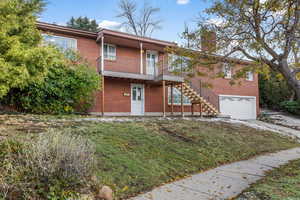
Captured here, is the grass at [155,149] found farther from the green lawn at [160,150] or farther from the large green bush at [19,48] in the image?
the large green bush at [19,48]

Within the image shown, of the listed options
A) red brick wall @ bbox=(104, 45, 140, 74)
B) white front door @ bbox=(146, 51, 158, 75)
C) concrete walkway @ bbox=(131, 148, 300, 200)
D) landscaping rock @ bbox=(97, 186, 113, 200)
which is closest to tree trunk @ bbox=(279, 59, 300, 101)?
concrete walkway @ bbox=(131, 148, 300, 200)

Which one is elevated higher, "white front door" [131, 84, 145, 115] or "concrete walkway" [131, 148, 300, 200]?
"white front door" [131, 84, 145, 115]

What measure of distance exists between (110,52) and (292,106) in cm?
1872

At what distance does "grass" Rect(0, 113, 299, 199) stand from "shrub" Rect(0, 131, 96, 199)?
64 centimetres

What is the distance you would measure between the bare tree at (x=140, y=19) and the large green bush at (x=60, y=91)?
16610mm

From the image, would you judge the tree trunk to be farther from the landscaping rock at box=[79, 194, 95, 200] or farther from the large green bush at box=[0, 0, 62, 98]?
the large green bush at box=[0, 0, 62, 98]

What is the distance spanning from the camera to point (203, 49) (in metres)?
8.03

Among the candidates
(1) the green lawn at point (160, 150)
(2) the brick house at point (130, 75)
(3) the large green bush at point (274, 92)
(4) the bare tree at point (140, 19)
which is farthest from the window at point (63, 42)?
(3) the large green bush at point (274, 92)

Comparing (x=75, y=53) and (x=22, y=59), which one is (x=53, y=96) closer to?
(x=75, y=53)

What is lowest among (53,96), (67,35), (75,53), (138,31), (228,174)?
(228,174)

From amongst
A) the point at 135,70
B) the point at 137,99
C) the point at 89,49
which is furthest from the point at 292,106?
the point at 89,49

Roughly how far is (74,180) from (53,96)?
880 centimetres

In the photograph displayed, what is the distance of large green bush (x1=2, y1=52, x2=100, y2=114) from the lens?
11.0m

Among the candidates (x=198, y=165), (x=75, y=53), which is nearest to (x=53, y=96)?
(x=75, y=53)
